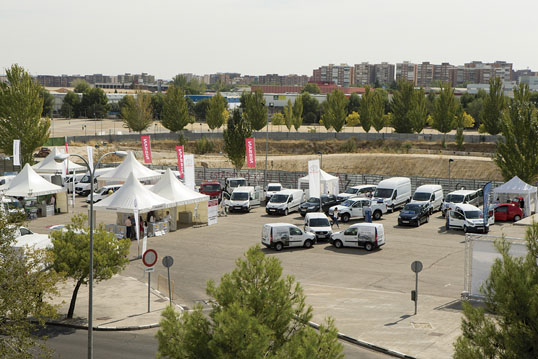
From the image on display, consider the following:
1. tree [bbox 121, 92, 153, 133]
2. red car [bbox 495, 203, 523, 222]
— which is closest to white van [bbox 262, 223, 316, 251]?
red car [bbox 495, 203, 523, 222]

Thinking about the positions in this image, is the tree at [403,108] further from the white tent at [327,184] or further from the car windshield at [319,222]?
the car windshield at [319,222]

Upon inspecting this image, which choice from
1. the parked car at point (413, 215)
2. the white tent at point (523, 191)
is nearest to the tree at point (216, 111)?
the white tent at point (523, 191)

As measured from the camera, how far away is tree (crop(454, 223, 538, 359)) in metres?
9.62

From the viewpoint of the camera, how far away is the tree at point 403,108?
3664 inches

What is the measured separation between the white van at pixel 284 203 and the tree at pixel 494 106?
48.7 meters

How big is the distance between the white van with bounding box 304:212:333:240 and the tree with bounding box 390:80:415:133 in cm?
6188

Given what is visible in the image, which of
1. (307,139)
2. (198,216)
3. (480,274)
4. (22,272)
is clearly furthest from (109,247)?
(307,139)

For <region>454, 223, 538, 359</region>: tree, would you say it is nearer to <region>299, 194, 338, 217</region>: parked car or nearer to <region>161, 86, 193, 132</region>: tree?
<region>299, 194, 338, 217</region>: parked car

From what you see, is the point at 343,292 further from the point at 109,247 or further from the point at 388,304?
the point at 109,247

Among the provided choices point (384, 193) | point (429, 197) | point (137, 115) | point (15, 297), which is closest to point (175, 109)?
point (137, 115)

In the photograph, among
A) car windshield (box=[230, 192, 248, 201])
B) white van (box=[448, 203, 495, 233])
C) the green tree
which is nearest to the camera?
white van (box=[448, 203, 495, 233])

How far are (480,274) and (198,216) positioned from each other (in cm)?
1966

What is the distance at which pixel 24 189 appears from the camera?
39375 mm

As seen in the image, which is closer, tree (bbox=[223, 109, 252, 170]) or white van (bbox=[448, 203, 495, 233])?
white van (bbox=[448, 203, 495, 233])
